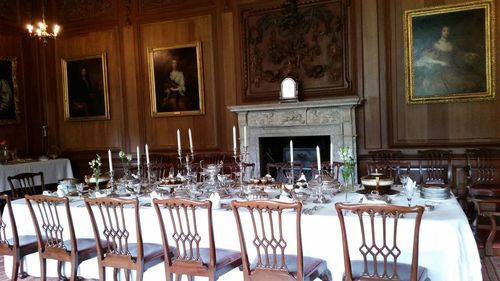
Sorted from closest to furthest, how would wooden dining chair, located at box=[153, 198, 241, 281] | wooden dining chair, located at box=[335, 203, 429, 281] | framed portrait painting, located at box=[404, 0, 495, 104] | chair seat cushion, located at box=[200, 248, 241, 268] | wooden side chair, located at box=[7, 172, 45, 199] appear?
wooden dining chair, located at box=[335, 203, 429, 281] < wooden dining chair, located at box=[153, 198, 241, 281] < chair seat cushion, located at box=[200, 248, 241, 268] < wooden side chair, located at box=[7, 172, 45, 199] < framed portrait painting, located at box=[404, 0, 495, 104]

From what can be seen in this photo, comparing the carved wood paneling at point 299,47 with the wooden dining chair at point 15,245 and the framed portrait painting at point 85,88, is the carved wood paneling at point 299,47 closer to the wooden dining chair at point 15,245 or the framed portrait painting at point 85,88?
the framed portrait painting at point 85,88

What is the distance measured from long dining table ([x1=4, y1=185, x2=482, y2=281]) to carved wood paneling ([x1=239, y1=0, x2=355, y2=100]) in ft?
9.97

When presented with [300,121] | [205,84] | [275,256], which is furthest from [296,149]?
[275,256]

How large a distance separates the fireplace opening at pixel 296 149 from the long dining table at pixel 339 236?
9.80 ft

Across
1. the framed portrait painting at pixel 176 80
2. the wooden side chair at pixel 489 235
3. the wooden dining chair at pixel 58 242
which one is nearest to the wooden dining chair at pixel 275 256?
the wooden side chair at pixel 489 235

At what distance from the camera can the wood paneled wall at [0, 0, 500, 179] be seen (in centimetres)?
580

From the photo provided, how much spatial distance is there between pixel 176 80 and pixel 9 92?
10.9 feet

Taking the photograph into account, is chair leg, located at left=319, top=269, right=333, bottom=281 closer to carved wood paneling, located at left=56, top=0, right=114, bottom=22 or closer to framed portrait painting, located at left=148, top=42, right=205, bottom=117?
framed portrait painting, located at left=148, top=42, right=205, bottom=117

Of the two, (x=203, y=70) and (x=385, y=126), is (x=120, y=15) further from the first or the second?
(x=385, y=126)

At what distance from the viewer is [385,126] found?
5965mm

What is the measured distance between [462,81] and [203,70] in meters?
3.95

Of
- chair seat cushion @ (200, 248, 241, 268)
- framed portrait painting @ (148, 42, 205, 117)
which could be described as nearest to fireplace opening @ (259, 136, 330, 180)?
framed portrait painting @ (148, 42, 205, 117)

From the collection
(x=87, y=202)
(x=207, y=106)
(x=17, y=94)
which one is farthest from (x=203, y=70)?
(x=87, y=202)

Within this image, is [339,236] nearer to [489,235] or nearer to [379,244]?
[379,244]
